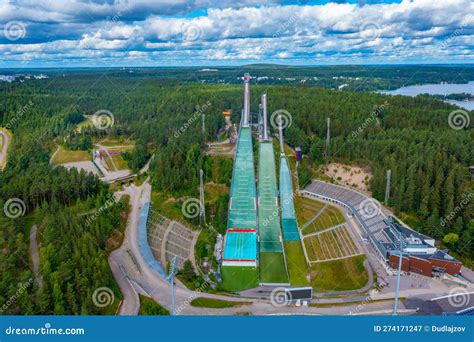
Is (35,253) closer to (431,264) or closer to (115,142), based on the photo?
(431,264)

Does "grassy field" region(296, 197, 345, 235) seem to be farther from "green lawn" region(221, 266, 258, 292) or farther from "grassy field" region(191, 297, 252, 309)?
"grassy field" region(191, 297, 252, 309)

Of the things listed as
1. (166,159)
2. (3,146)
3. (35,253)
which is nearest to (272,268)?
(35,253)

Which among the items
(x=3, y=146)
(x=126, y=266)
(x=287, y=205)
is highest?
(x=3, y=146)

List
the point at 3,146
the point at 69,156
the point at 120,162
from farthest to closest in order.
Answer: the point at 3,146, the point at 69,156, the point at 120,162

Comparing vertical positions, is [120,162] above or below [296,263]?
above

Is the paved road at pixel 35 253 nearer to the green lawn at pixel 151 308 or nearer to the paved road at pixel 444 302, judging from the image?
the green lawn at pixel 151 308

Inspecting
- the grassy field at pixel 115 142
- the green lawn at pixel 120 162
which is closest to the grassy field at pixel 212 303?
the green lawn at pixel 120 162

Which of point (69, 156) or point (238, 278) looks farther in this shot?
point (69, 156)
